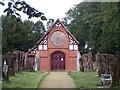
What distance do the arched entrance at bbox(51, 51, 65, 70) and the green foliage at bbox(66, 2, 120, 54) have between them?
9.84 ft

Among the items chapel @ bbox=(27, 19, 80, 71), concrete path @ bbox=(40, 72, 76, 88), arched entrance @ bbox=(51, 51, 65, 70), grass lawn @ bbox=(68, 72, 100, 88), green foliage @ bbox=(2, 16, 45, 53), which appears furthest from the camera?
arched entrance @ bbox=(51, 51, 65, 70)

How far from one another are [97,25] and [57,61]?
1221cm

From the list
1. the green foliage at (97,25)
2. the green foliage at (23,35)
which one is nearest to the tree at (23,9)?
the green foliage at (97,25)

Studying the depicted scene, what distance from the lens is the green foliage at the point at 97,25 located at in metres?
19.5

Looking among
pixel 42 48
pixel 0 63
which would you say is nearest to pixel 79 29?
pixel 42 48

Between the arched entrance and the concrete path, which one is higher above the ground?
the arched entrance

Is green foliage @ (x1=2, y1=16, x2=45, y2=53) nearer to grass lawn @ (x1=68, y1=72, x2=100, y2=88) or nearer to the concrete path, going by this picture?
the concrete path

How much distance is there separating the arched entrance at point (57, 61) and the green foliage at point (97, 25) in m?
3.00

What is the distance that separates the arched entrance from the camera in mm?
41031

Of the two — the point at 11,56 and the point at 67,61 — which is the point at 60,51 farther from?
the point at 11,56

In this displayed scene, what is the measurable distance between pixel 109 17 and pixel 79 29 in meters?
19.2

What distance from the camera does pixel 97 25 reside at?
31.5 metres

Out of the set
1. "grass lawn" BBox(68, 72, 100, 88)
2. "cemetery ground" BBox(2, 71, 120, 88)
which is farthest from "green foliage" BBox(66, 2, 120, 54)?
"cemetery ground" BBox(2, 71, 120, 88)

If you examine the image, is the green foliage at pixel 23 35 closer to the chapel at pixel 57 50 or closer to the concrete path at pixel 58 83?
the chapel at pixel 57 50
